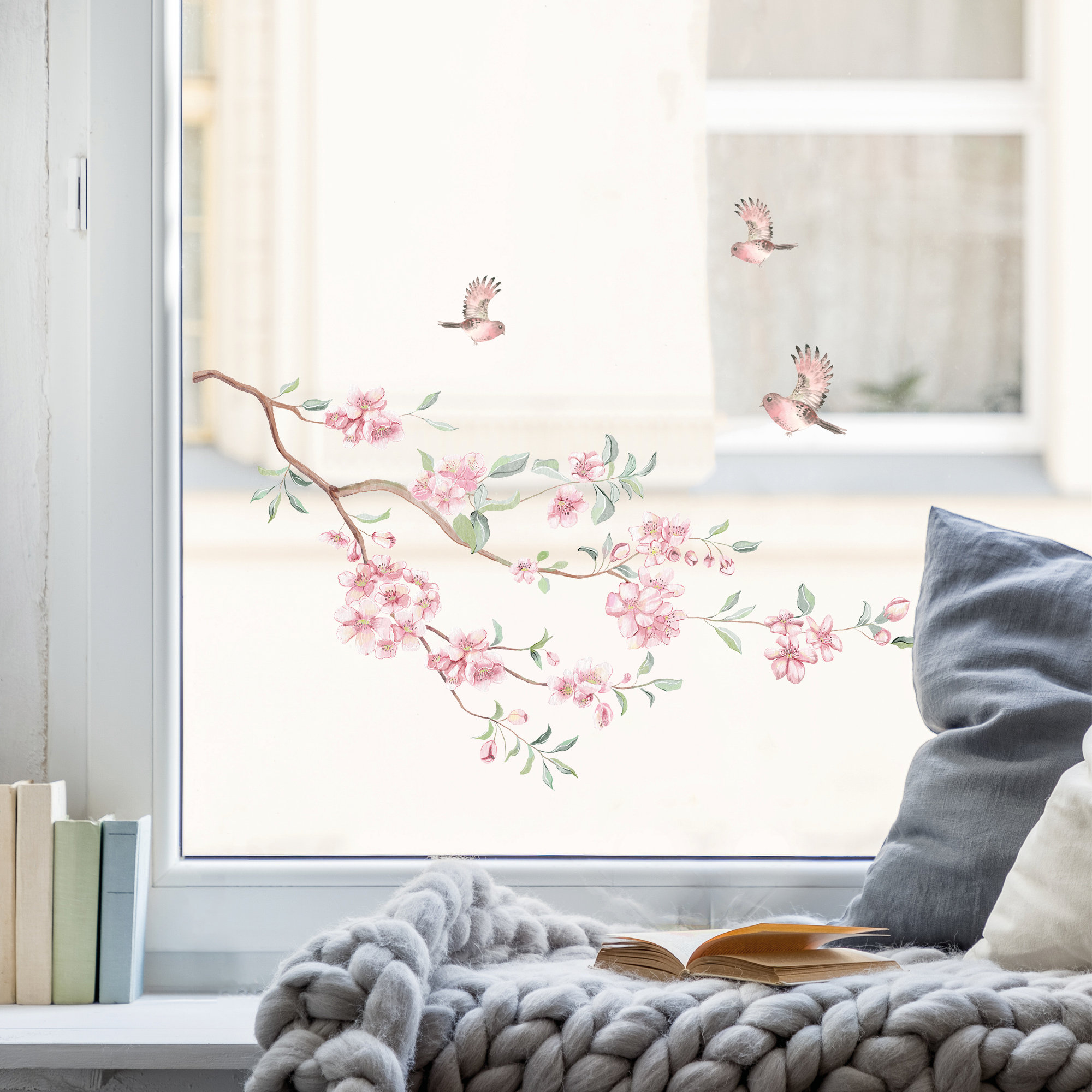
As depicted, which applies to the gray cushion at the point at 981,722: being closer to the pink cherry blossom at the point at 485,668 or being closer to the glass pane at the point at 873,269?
the glass pane at the point at 873,269

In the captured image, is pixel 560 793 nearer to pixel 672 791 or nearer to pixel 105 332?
pixel 672 791

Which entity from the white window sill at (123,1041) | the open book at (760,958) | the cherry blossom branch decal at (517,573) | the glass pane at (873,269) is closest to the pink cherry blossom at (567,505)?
the cherry blossom branch decal at (517,573)

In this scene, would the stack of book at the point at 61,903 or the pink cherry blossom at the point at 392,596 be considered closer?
the stack of book at the point at 61,903

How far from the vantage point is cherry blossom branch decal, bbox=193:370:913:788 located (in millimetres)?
1217

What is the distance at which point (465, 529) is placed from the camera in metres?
1.22

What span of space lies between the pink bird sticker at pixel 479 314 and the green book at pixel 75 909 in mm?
677

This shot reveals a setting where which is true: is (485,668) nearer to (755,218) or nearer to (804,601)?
(804,601)

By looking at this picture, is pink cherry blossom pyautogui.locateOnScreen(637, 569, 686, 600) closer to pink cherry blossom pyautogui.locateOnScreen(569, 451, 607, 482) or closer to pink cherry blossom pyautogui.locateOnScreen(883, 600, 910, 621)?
pink cherry blossom pyautogui.locateOnScreen(569, 451, 607, 482)

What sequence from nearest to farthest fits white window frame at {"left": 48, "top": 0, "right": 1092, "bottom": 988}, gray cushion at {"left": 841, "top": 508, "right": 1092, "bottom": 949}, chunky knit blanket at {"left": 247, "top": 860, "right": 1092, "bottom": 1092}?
1. chunky knit blanket at {"left": 247, "top": 860, "right": 1092, "bottom": 1092}
2. gray cushion at {"left": 841, "top": 508, "right": 1092, "bottom": 949}
3. white window frame at {"left": 48, "top": 0, "right": 1092, "bottom": 988}

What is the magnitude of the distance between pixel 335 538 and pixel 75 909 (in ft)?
1.57

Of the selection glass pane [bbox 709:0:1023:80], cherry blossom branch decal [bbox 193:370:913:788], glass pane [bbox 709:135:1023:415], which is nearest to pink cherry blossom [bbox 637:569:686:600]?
cherry blossom branch decal [bbox 193:370:913:788]

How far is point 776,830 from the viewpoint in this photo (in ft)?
4.02

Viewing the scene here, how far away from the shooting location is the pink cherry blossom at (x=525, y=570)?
1.22 m

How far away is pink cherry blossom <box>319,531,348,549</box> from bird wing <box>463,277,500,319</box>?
0.29 m
